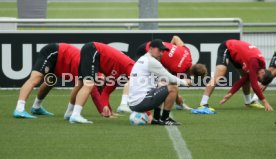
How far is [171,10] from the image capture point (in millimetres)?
48719

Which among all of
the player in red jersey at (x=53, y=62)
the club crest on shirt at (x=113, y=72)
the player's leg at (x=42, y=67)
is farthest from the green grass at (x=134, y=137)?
the club crest on shirt at (x=113, y=72)

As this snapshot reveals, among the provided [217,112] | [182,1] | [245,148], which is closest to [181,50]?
[217,112]

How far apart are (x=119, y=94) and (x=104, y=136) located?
21.3 feet

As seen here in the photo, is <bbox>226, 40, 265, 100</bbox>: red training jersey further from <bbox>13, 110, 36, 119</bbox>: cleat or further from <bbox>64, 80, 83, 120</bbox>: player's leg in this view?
<bbox>13, 110, 36, 119</bbox>: cleat

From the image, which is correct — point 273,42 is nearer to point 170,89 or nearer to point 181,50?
point 181,50

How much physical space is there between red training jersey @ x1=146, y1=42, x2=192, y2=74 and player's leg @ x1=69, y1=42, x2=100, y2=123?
5.19 ft

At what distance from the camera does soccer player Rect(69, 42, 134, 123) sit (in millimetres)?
14242

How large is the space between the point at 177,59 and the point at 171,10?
33329mm

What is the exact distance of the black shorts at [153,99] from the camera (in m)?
13.7

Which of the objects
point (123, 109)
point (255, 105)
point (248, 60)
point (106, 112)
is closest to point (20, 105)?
point (106, 112)

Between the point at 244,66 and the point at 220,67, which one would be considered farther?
the point at 220,67

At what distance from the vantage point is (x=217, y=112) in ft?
52.8

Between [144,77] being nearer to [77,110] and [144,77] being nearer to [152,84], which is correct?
[152,84]

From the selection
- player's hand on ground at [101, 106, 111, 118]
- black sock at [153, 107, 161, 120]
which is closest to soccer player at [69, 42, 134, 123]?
player's hand on ground at [101, 106, 111, 118]
